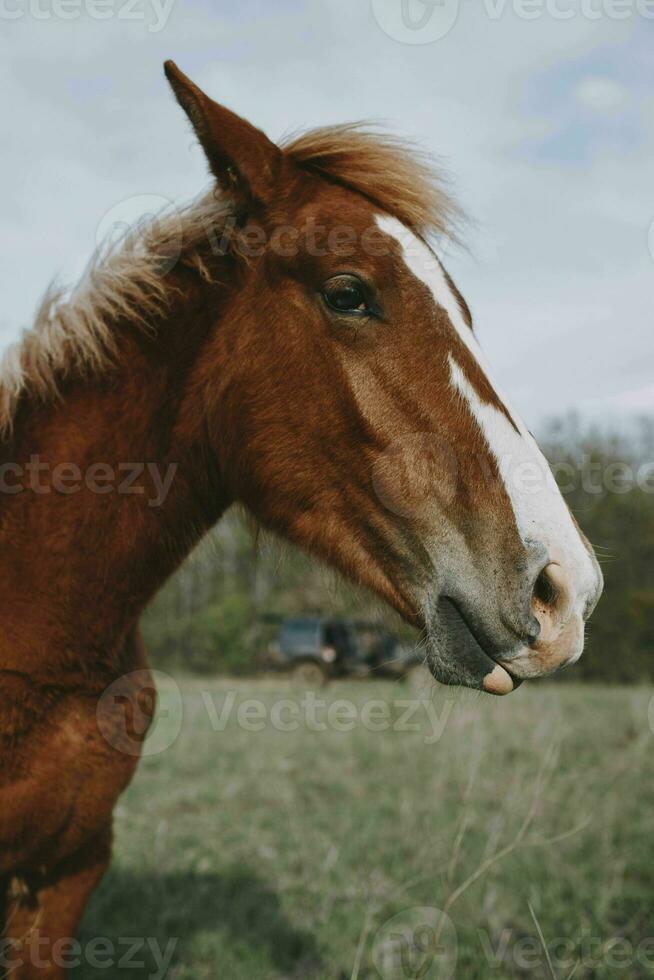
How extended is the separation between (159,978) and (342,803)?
2896 mm

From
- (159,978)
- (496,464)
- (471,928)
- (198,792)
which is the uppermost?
(496,464)

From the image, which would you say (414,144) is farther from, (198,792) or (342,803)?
(198,792)

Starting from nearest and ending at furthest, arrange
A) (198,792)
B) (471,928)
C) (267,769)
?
(471,928) → (198,792) → (267,769)

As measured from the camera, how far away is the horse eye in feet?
7.54

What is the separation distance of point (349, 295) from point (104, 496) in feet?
3.28

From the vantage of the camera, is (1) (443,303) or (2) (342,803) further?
(2) (342,803)

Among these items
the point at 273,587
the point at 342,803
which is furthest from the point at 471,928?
the point at 273,587

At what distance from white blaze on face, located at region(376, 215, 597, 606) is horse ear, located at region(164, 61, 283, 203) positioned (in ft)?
1.36

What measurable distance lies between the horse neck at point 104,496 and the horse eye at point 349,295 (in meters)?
0.50

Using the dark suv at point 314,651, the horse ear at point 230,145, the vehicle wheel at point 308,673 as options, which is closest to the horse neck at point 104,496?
the horse ear at point 230,145

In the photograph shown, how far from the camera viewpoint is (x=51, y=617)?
7.71ft
